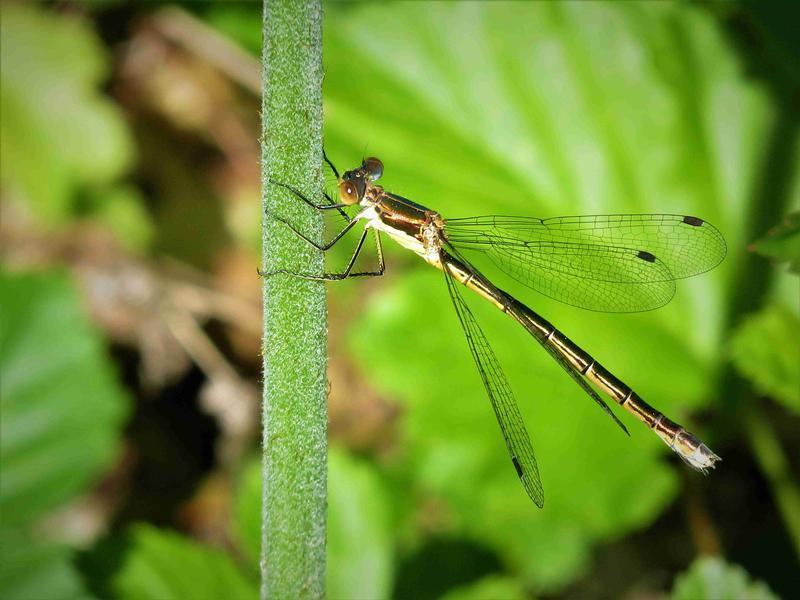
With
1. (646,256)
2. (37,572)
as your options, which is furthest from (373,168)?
(37,572)

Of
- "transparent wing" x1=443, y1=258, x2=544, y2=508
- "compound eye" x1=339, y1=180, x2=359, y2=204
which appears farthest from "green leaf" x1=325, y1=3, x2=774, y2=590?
"compound eye" x1=339, y1=180, x2=359, y2=204

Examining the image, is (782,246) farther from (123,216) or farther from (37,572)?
(123,216)

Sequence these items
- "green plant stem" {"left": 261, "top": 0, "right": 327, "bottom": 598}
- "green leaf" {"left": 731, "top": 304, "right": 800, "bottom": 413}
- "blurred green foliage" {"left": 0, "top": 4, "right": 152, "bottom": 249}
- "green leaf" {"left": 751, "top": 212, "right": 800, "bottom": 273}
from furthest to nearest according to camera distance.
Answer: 1. "blurred green foliage" {"left": 0, "top": 4, "right": 152, "bottom": 249}
2. "green leaf" {"left": 731, "top": 304, "right": 800, "bottom": 413}
3. "green leaf" {"left": 751, "top": 212, "right": 800, "bottom": 273}
4. "green plant stem" {"left": 261, "top": 0, "right": 327, "bottom": 598}

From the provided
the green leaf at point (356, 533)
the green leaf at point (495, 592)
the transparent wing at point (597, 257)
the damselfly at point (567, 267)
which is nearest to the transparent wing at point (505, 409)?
the damselfly at point (567, 267)

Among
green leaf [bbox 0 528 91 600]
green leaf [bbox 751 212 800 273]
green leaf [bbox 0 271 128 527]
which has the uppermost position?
green leaf [bbox 0 271 128 527]

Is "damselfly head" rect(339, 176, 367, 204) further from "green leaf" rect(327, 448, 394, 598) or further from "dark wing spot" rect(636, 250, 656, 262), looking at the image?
"dark wing spot" rect(636, 250, 656, 262)

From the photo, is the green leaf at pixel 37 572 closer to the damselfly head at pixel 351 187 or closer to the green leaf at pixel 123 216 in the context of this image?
the damselfly head at pixel 351 187
